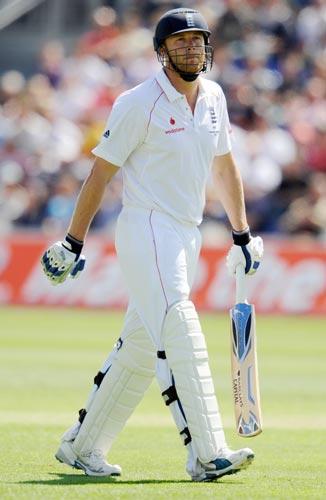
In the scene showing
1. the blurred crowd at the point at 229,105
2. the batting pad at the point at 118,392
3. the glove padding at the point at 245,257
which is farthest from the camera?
the blurred crowd at the point at 229,105

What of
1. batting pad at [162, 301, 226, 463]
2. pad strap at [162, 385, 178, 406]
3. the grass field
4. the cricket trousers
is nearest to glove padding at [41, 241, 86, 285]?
the cricket trousers

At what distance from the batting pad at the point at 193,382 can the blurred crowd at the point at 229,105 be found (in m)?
11.4

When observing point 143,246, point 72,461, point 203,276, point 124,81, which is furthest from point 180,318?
point 124,81

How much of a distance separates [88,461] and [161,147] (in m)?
1.56

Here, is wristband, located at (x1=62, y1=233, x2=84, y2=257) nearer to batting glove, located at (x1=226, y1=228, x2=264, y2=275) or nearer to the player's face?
batting glove, located at (x1=226, y1=228, x2=264, y2=275)

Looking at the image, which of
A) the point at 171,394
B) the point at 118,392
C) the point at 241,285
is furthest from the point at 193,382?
the point at 241,285

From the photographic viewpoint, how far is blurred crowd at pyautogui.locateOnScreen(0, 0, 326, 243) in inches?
709

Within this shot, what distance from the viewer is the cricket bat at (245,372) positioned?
244 inches

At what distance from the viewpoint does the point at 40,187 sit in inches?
728

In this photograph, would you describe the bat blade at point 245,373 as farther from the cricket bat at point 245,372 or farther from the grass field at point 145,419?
the grass field at point 145,419

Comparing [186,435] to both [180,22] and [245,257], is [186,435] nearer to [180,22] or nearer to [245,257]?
[245,257]

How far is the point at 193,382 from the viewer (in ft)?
19.7

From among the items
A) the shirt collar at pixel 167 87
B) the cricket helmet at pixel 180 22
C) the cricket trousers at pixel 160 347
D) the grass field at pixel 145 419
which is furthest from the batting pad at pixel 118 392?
the cricket helmet at pixel 180 22

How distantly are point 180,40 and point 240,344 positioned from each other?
4.74 feet
